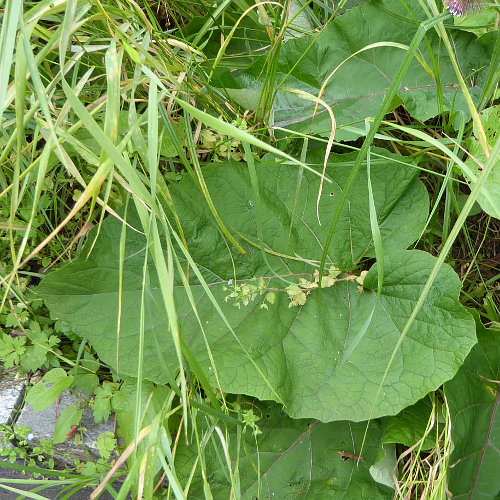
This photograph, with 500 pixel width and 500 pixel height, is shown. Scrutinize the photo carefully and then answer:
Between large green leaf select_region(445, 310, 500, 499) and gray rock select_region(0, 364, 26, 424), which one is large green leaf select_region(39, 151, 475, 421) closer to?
large green leaf select_region(445, 310, 500, 499)

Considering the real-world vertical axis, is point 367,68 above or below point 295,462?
above

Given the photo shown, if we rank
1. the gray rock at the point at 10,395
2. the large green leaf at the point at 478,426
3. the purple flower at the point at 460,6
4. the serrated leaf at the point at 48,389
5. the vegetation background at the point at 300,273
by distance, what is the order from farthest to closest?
the gray rock at the point at 10,395 < the serrated leaf at the point at 48,389 < the large green leaf at the point at 478,426 < the vegetation background at the point at 300,273 < the purple flower at the point at 460,6

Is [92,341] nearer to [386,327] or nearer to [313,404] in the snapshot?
[313,404]

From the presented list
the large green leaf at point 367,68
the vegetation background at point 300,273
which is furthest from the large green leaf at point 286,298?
the large green leaf at point 367,68

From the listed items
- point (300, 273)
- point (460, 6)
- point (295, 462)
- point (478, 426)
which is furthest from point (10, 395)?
point (460, 6)

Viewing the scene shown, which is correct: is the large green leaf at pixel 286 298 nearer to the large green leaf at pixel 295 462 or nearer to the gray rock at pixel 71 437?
the large green leaf at pixel 295 462

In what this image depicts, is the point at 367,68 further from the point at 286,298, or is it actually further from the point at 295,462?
the point at 295,462
